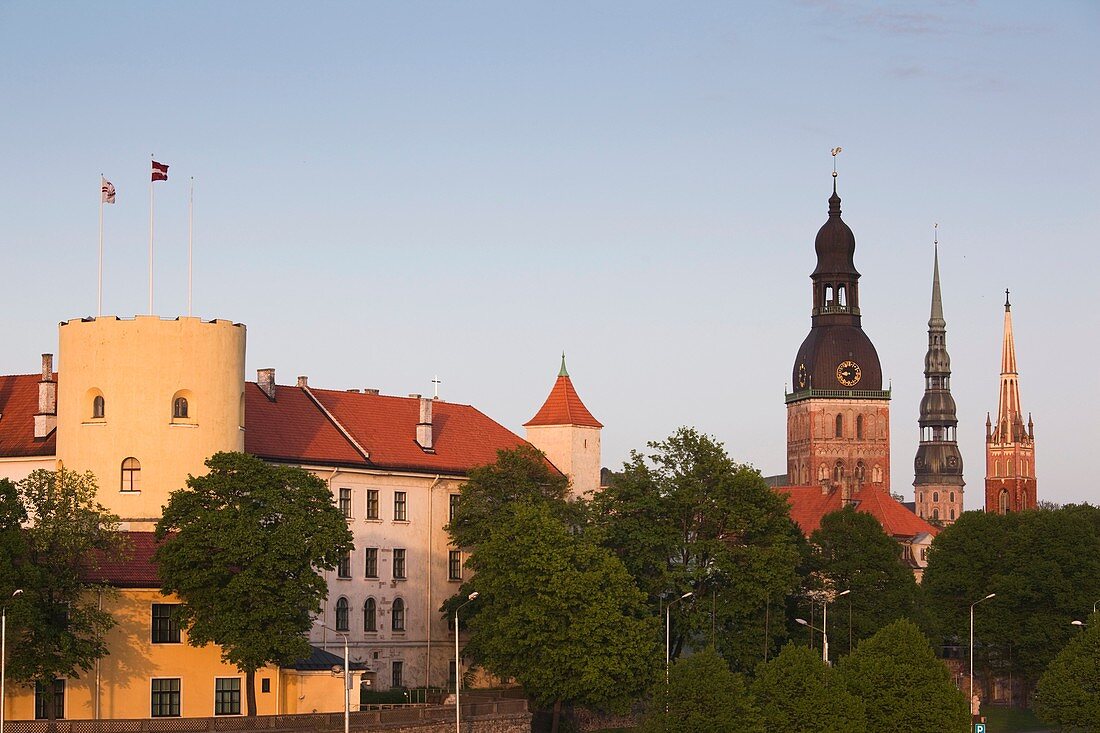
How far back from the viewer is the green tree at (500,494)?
100 m

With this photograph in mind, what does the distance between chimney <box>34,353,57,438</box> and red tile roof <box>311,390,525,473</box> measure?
50.5 ft

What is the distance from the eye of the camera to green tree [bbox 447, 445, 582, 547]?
100000mm

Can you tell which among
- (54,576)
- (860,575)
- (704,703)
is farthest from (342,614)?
(860,575)

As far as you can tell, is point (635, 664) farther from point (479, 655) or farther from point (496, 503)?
point (496, 503)

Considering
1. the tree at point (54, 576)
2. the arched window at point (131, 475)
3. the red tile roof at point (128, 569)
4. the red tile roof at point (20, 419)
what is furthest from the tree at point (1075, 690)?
the red tile roof at point (20, 419)

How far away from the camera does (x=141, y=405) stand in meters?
88.5

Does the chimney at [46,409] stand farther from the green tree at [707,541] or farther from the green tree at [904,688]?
the green tree at [904,688]

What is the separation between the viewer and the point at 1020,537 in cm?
12412

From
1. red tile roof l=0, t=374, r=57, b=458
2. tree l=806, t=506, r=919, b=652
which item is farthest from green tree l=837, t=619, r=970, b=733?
red tile roof l=0, t=374, r=57, b=458

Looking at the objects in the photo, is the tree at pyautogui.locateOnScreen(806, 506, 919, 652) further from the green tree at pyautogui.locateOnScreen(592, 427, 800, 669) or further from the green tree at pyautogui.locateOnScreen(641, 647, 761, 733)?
the green tree at pyautogui.locateOnScreen(641, 647, 761, 733)

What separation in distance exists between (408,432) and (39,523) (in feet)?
115

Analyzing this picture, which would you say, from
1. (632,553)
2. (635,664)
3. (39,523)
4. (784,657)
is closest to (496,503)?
(632,553)

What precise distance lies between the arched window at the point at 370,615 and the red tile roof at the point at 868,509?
7787 centimetres

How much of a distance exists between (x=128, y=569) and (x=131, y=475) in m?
7.49
